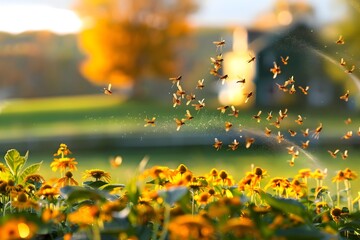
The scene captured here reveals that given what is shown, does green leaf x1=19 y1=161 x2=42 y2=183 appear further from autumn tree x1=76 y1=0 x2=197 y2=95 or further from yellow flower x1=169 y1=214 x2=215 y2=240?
autumn tree x1=76 y1=0 x2=197 y2=95

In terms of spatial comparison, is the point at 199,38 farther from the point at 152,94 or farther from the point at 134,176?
the point at 134,176

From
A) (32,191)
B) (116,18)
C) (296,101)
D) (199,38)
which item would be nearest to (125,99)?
(116,18)

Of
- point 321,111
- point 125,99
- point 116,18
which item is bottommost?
point 321,111

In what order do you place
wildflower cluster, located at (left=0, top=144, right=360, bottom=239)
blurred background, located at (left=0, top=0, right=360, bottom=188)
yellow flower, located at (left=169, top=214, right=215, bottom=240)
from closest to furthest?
yellow flower, located at (left=169, top=214, right=215, bottom=240) → wildflower cluster, located at (left=0, top=144, right=360, bottom=239) → blurred background, located at (left=0, top=0, right=360, bottom=188)

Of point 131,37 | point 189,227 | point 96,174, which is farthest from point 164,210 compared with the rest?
point 131,37

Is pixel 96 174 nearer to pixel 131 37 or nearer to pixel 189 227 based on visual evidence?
pixel 189 227

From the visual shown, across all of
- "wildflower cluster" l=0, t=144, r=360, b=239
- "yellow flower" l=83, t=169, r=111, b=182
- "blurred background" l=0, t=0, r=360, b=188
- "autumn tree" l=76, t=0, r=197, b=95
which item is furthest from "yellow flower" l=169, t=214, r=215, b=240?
"autumn tree" l=76, t=0, r=197, b=95
